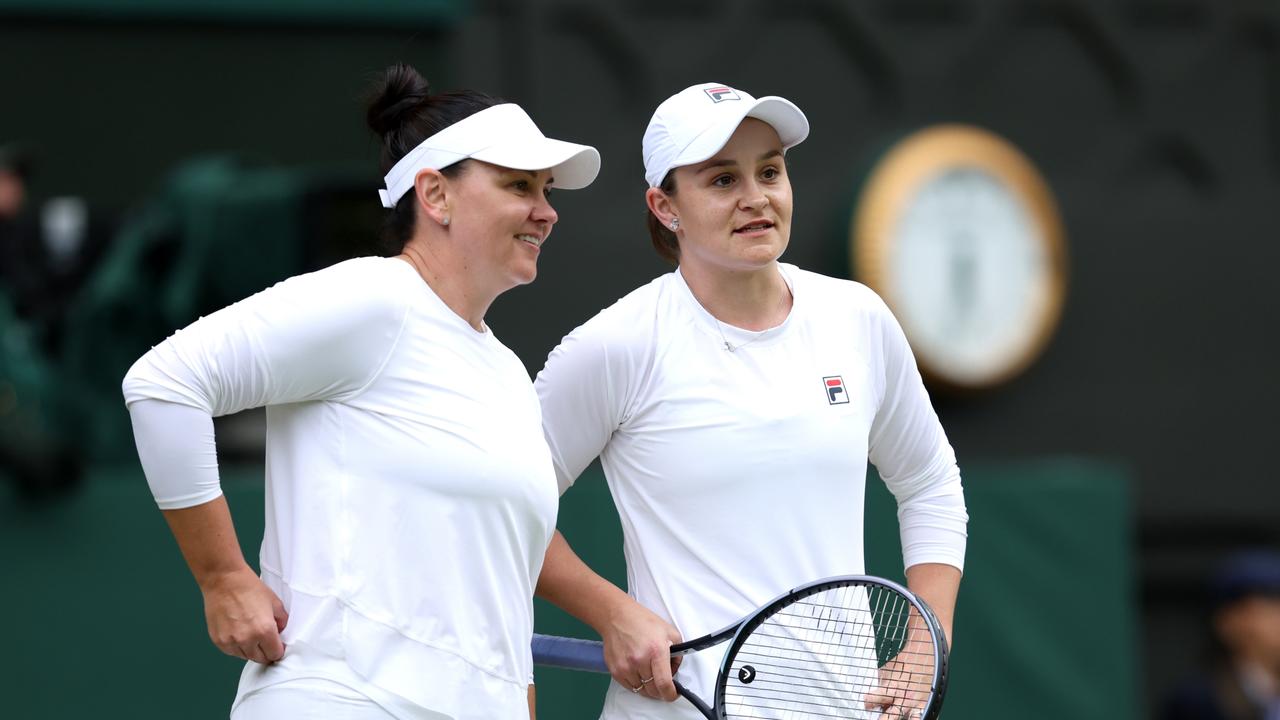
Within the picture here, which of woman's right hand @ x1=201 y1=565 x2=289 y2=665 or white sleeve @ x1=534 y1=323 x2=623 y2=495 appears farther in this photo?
white sleeve @ x1=534 y1=323 x2=623 y2=495

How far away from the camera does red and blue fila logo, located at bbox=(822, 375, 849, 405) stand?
10.7 ft

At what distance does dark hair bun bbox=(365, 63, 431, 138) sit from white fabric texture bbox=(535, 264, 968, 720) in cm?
48

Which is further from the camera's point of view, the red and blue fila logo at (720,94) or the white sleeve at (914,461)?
the white sleeve at (914,461)

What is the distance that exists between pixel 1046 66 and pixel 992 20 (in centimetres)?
33

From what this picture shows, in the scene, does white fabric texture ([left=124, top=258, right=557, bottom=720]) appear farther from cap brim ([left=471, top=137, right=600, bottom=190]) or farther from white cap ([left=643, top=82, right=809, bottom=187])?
white cap ([left=643, top=82, right=809, bottom=187])

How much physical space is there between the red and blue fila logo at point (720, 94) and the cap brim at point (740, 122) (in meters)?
0.05

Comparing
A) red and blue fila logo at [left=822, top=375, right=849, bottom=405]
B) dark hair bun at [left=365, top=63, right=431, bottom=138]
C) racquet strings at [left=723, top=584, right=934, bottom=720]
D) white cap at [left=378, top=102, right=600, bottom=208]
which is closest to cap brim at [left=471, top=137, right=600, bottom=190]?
white cap at [left=378, top=102, right=600, bottom=208]

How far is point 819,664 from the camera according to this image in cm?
318

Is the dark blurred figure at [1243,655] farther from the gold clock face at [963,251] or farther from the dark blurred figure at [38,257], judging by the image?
the dark blurred figure at [38,257]

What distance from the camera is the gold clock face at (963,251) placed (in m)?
8.12

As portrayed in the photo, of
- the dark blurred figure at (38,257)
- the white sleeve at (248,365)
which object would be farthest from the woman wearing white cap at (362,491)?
the dark blurred figure at (38,257)

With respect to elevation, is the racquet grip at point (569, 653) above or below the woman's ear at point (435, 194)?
below

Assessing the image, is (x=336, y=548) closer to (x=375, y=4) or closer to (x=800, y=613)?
(x=800, y=613)

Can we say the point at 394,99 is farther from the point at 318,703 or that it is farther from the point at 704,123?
the point at 318,703
